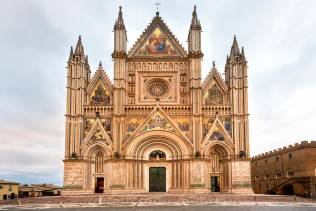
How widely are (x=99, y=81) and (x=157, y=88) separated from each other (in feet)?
22.4

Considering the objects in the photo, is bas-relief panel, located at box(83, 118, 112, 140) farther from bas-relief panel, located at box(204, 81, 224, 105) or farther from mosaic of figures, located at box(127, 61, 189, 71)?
bas-relief panel, located at box(204, 81, 224, 105)

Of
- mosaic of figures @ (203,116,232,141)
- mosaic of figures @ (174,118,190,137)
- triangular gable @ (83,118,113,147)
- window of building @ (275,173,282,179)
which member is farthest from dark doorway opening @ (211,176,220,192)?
window of building @ (275,173,282,179)

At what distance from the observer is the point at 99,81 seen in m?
46.8

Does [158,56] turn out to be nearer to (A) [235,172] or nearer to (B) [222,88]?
(B) [222,88]

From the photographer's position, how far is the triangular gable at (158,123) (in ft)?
147

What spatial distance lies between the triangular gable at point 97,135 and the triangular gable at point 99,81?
383 centimetres

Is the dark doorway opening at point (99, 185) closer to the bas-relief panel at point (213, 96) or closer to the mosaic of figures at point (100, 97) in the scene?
the mosaic of figures at point (100, 97)

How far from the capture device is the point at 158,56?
4753cm

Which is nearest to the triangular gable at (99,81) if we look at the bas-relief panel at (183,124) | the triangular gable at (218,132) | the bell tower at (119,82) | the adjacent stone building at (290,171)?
the bell tower at (119,82)

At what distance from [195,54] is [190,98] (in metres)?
5.23

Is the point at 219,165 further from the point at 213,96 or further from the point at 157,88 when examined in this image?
the point at 157,88

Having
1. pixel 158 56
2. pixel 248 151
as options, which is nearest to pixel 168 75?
pixel 158 56

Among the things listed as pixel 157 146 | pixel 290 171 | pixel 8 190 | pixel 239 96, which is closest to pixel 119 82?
pixel 157 146

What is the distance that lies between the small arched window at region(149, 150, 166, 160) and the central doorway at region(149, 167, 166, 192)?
114cm
